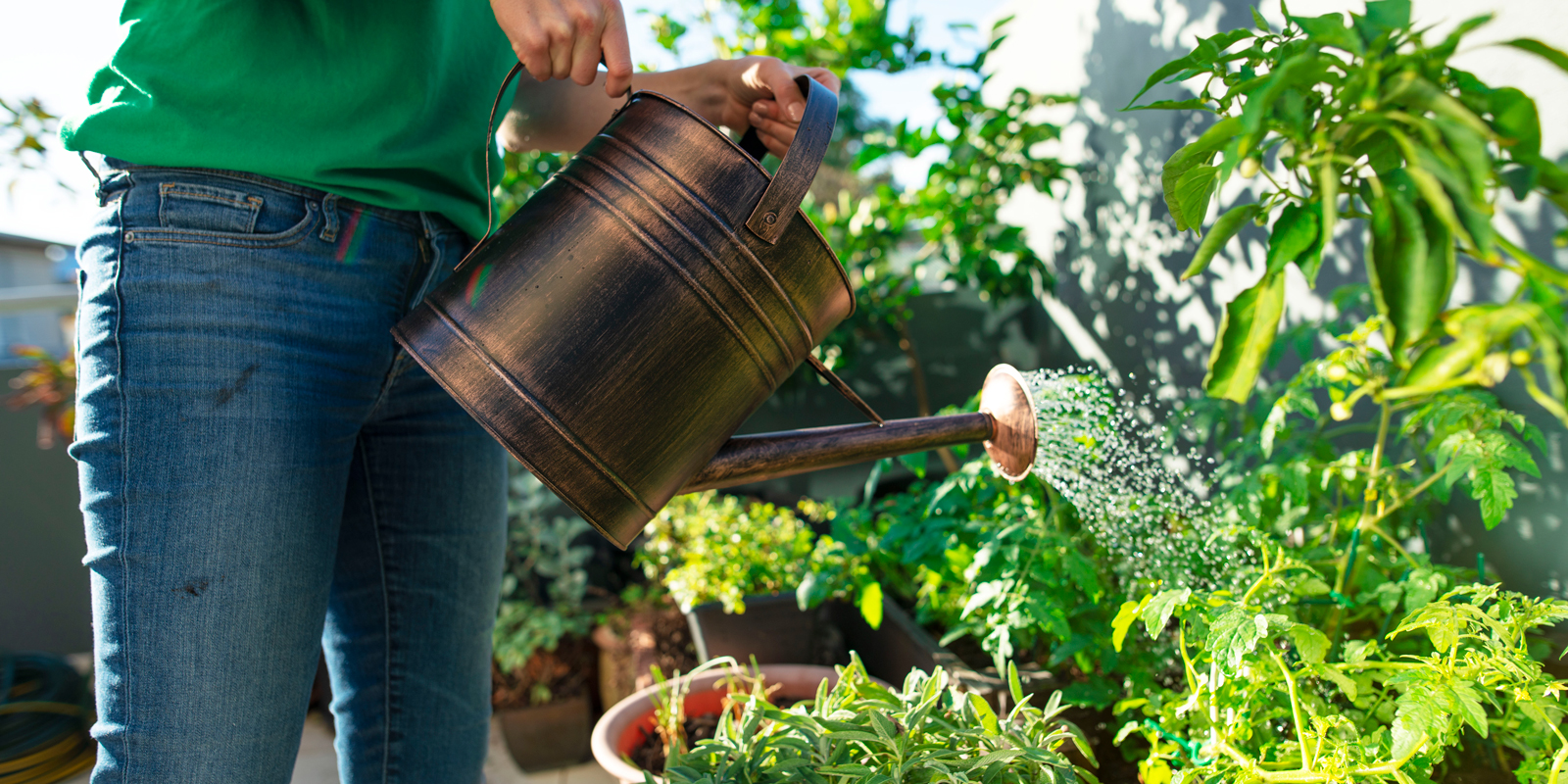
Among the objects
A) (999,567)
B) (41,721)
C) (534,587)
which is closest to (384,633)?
(999,567)

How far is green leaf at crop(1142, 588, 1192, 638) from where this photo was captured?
0.81 meters

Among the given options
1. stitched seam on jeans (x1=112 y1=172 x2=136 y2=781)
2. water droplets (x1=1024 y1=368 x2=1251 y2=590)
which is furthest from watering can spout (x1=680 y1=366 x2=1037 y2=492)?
stitched seam on jeans (x1=112 y1=172 x2=136 y2=781)

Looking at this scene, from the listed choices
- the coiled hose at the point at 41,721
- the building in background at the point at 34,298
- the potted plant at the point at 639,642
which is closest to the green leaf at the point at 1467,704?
the building in background at the point at 34,298

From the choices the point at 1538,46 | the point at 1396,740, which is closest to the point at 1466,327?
the point at 1538,46

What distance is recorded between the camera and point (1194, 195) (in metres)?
0.60

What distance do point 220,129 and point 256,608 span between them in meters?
0.47

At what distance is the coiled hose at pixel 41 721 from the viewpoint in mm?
2084

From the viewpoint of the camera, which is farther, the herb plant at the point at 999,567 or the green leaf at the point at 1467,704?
the herb plant at the point at 999,567

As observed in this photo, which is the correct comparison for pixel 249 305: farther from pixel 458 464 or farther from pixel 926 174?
pixel 926 174

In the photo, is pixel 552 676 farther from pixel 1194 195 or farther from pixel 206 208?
pixel 1194 195

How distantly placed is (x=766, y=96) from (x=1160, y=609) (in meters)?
0.76

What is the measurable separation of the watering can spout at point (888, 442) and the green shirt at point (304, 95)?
38cm

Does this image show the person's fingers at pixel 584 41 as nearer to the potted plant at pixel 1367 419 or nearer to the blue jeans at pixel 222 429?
the blue jeans at pixel 222 429

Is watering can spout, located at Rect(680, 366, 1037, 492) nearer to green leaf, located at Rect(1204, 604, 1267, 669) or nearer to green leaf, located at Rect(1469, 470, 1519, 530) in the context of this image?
green leaf, located at Rect(1204, 604, 1267, 669)
